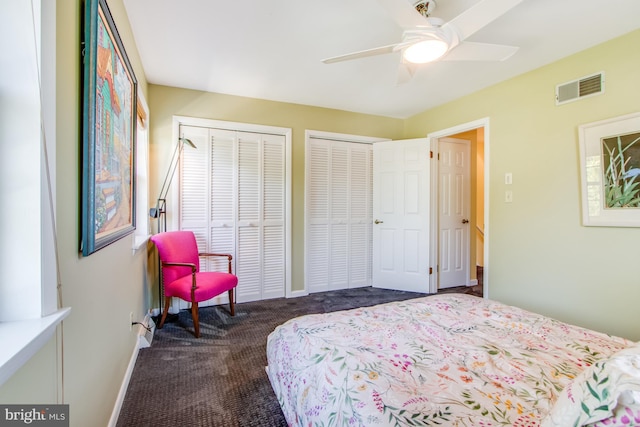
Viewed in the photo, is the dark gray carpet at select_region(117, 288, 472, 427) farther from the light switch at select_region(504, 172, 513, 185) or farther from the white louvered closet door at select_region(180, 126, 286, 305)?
the light switch at select_region(504, 172, 513, 185)

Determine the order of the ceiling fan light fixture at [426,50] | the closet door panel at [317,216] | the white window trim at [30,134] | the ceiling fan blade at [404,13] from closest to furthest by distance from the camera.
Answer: the white window trim at [30,134], the ceiling fan blade at [404,13], the ceiling fan light fixture at [426,50], the closet door panel at [317,216]

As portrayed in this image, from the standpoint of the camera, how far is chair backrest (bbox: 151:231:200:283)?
8.39 ft

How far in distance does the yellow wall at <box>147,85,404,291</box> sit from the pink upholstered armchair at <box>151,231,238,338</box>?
2.05ft

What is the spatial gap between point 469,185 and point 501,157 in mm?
1223

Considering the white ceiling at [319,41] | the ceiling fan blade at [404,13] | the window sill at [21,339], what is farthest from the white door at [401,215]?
the window sill at [21,339]

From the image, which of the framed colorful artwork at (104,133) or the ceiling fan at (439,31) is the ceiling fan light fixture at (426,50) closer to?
the ceiling fan at (439,31)

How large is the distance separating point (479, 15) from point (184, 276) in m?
3.04

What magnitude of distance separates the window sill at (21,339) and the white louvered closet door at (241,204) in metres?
2.40

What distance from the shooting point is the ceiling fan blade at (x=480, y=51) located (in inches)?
67.8

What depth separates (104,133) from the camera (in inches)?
49.4

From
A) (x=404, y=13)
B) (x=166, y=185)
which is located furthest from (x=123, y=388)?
(x=404, y=13)

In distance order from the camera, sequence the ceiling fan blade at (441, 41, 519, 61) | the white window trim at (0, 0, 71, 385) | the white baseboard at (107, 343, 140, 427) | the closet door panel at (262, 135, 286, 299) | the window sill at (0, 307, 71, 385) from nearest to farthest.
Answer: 1. the window sill at (0, 307, 71, 385)
2. the white window trim at (0, 0, 71, 385)
3. the white baseboard at (107, 343, 140, 427)
4. the ceiling fan blade at (441, 41, 519, 61)
5. the closet door panel at (262, 135, 286, 299)

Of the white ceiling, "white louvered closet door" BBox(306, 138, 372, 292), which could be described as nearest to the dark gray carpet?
"white louvered closet door" BBox(306, 138, 372, 292)

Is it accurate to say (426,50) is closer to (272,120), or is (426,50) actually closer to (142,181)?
(272,120)
